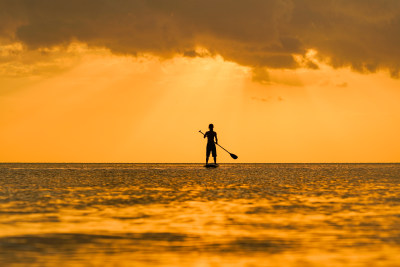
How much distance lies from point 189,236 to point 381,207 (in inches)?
393

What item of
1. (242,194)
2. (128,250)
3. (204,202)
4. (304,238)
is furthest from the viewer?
(242,194)

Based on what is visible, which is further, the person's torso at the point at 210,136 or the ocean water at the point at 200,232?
the person's torso at the point at 210,136

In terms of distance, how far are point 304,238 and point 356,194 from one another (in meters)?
15.6

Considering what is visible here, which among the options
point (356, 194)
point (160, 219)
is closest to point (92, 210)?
point (160, 219)

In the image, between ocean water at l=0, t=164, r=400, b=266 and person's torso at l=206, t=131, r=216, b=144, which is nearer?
ocean water at l=0, t=164, r=400, b=266

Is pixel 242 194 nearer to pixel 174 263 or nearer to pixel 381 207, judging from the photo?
pixel 381 207

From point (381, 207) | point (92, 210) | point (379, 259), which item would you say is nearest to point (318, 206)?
point (381, 207)

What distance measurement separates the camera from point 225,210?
21.3 meters

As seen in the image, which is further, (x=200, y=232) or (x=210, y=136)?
(x=210, y=136)

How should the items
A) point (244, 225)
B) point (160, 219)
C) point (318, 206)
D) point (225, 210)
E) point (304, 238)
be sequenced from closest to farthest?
point (304, 238), point (244, 225), point (160, 219), point (225, 210), point (318, 206)

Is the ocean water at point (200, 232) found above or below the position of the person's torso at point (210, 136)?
below

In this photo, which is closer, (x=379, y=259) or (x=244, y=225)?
(x=379, y=259)

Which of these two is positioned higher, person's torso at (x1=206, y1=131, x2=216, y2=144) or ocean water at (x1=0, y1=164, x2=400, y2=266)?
person's torso at (x1=206, y1=131, x2=216, y2=144)

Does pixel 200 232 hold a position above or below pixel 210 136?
below
